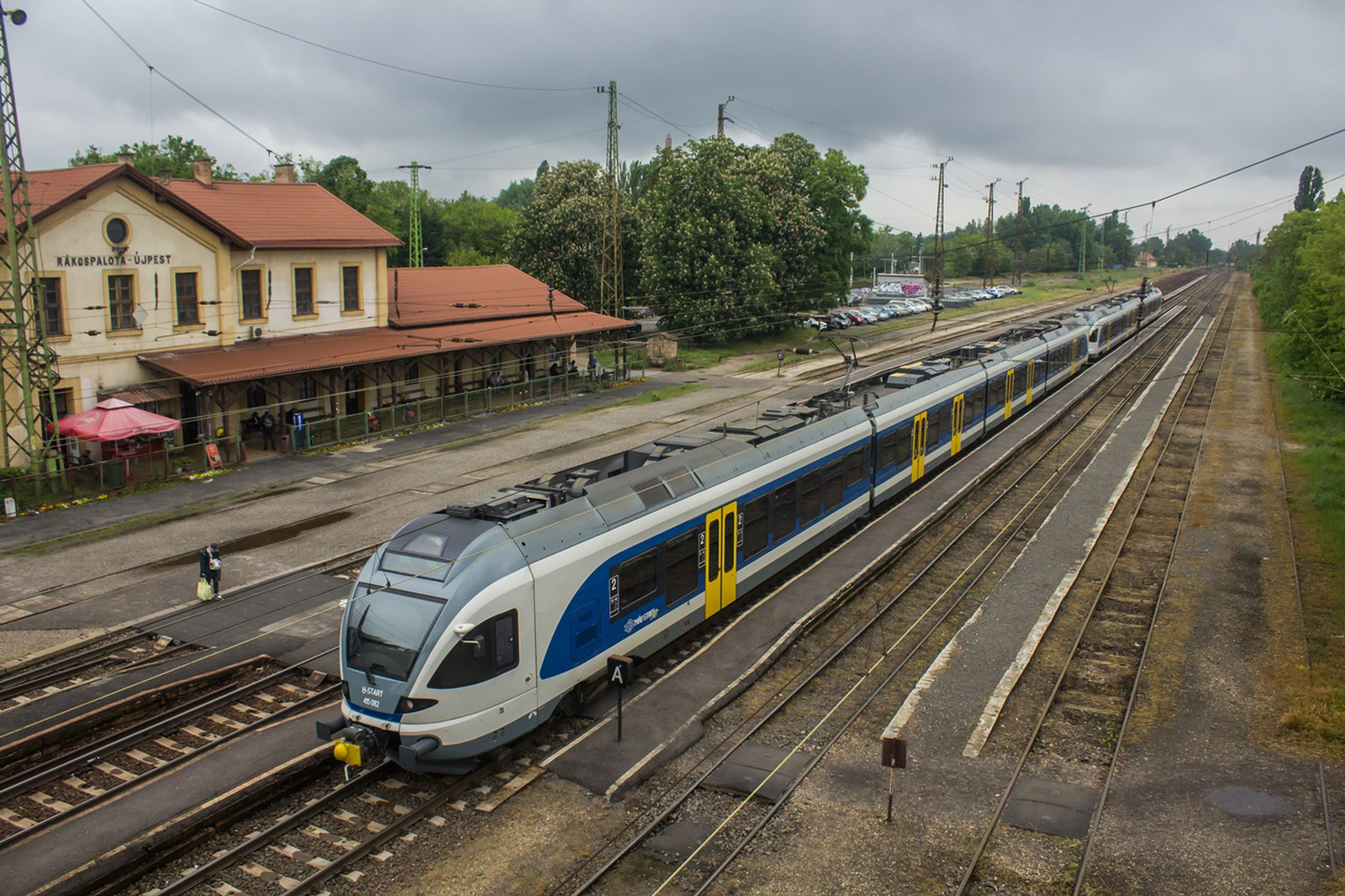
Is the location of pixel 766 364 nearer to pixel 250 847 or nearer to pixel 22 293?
pixel 22 293

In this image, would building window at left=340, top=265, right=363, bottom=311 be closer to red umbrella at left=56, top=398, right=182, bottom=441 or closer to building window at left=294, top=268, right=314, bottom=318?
building window at left=294, top=268, right=314, bottom=318

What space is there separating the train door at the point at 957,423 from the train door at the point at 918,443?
113 inches

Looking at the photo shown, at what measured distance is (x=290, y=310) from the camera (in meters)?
36.4

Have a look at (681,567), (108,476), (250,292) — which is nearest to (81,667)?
(681,567)

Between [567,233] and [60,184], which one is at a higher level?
[567,233]

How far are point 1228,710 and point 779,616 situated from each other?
718 centimetres

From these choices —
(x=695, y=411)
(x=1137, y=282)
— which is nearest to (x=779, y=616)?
(x=695, y=411)

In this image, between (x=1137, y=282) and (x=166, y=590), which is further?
(x=1137, y=282)

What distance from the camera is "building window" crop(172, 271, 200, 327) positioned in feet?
106

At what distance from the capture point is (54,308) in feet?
94.5

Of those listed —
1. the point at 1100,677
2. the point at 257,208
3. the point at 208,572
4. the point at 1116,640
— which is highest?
the point at 257,208

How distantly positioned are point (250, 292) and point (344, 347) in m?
3.69

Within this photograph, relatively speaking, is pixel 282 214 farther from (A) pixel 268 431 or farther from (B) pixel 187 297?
(A) pixel 268 431

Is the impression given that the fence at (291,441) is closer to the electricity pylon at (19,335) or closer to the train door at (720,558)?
the electricity pylon at (19,335)
